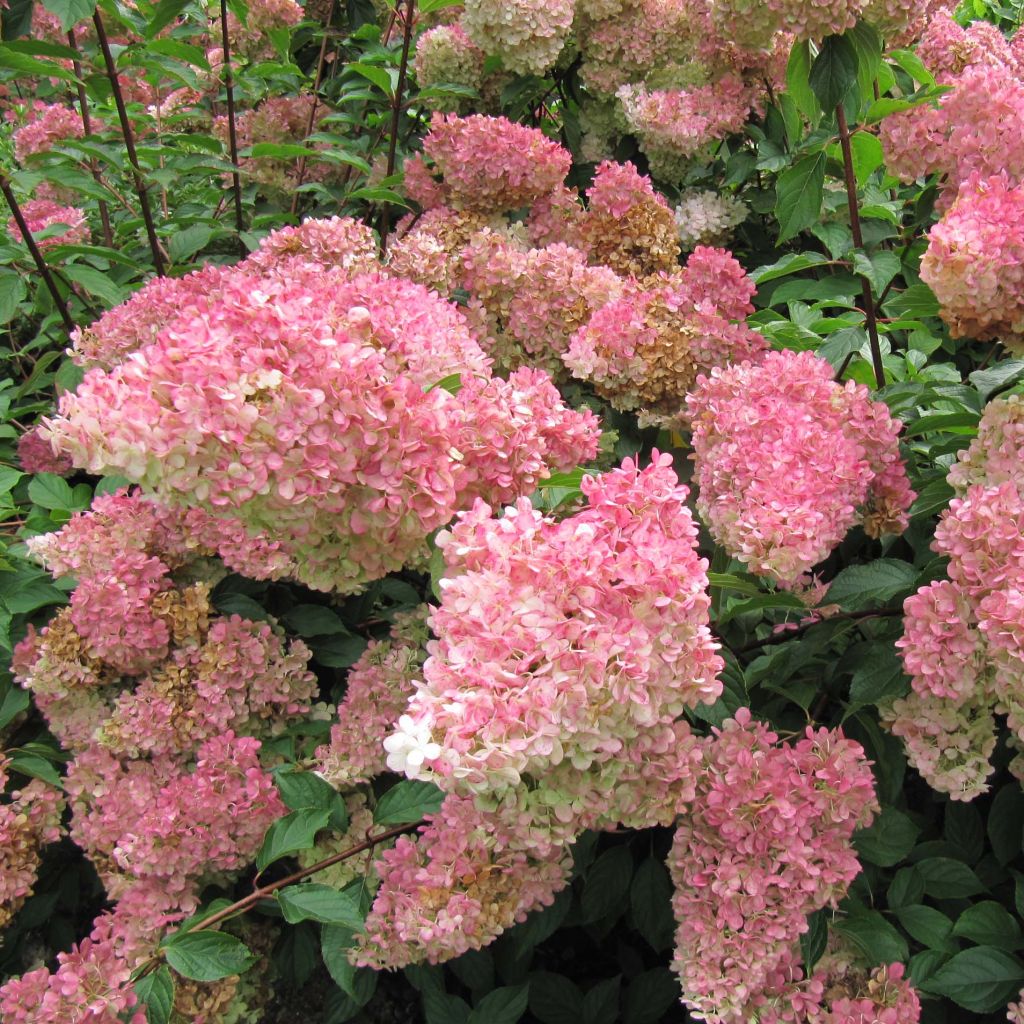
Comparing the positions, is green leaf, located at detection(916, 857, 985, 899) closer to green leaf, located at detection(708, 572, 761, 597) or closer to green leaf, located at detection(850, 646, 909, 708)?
green leaf, located at detection(850, 646, 909, 708)

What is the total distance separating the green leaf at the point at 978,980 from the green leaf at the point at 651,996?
0.55 m

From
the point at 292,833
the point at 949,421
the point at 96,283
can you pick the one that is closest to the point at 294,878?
the point at 292,833

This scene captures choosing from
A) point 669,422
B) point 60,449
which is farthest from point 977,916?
point 60,449

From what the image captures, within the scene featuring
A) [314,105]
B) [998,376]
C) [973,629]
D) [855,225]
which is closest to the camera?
[973,629]

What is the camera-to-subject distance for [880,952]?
1.40 meters

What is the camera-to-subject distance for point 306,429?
3.47 feet

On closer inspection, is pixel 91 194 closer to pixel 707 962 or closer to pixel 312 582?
pixel 312 582

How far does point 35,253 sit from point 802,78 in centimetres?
194

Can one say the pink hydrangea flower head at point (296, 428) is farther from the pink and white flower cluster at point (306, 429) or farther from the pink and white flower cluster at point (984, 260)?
the pink and white flower cluster at point (984, 260)

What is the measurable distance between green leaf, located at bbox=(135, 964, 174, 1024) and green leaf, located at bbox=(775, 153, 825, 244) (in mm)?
1919

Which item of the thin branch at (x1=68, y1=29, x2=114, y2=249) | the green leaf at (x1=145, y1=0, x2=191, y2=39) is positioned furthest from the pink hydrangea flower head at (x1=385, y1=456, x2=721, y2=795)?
the green leaf at (x1=145, y1=0, x2=191, y2=39)

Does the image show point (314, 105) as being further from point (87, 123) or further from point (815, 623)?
point (815, 623)

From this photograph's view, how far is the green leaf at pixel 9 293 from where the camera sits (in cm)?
240

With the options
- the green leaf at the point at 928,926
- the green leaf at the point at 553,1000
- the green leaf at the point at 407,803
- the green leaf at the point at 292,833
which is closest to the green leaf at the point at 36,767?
the green leaf at the point at 292,833
